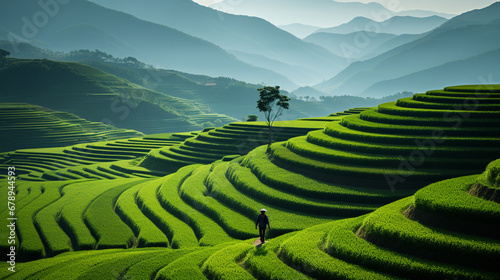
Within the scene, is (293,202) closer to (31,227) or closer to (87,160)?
(31,227)

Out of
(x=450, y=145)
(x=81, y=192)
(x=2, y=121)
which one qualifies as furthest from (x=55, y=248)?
(x=2, y=121)

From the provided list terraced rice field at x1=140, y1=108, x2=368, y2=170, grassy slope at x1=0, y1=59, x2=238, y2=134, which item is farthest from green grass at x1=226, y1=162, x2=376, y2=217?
grassy slope at x1=0, y1=59, x2=238, y2=134

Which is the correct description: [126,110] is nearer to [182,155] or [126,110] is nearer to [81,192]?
[182,155]

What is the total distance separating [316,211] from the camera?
25141mm

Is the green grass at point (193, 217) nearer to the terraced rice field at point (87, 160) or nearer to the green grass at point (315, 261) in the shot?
the green grass at point (315, 261)

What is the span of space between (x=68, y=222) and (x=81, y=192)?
11.5 metres

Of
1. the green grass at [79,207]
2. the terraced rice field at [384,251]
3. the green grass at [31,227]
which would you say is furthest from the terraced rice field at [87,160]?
the terraced rice field at [384,251]

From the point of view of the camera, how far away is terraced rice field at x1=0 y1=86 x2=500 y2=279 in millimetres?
13898

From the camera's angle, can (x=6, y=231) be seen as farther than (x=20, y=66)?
No

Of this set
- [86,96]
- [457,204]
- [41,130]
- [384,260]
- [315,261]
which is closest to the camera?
[384,260]

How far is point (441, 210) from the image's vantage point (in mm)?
14445

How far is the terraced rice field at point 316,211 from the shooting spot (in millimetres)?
13898

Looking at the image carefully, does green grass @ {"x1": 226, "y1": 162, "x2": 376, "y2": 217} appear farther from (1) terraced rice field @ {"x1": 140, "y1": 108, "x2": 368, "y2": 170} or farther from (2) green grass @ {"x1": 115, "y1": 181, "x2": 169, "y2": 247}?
(1) terraced rice field @ {"x1": 140, "y1": 108, "x2": 368, "y2": 170}

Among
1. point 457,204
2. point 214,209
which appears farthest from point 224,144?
point 457,204
